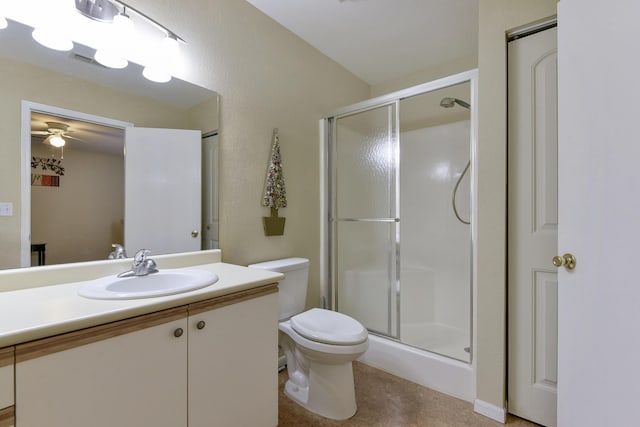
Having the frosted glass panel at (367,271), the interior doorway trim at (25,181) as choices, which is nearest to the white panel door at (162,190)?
the interior doorway trim at (25,181)

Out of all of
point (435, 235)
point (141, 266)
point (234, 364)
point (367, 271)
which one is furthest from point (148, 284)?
point (435, 235)

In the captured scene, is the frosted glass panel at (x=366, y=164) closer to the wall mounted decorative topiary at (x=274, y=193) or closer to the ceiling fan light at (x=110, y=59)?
the wall mounted decorative topiary at (x=274, y=193)

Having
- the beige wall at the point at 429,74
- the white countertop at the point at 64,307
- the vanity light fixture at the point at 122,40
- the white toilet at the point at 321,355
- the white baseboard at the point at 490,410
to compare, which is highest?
A: the beige wall at the point at 429,74

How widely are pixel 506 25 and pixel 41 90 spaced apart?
7.05ft

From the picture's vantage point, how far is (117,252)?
1.43 metres

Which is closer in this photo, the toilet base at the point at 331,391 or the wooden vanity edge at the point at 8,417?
the wooden vanity edge at the point at 8,417

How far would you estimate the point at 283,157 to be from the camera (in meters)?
2.23

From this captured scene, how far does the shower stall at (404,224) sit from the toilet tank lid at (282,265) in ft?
1.63

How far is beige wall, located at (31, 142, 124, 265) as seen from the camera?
1238 mm

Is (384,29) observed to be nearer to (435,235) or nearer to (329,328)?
(435,235)

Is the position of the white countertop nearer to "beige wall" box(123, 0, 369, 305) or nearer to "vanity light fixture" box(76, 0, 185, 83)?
"beige wall" box(123, 0, 369, 305)

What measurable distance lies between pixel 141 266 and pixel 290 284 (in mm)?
917

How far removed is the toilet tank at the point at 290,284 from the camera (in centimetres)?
194
